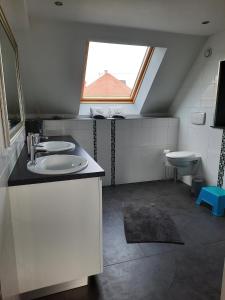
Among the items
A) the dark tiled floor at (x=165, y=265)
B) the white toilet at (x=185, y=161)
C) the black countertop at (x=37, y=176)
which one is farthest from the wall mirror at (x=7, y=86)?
the white toilet at (x=185, y=161)

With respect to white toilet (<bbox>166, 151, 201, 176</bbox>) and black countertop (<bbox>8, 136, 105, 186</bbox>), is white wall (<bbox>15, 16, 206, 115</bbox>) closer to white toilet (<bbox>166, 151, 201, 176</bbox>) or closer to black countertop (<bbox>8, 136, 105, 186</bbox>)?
white toilet (<bbox>166, 151, 201, 176</bbox>)

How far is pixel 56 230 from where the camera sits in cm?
141

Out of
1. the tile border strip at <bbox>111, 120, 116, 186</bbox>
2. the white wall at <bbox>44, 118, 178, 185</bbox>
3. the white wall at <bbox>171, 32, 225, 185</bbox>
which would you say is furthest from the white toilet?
the tile border strip at <bbox>111, 120, 116, 186</bbox>

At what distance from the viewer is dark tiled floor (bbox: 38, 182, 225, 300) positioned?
5.00 feet

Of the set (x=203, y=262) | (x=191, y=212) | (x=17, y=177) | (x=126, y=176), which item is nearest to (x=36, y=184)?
(x=17, y=177)

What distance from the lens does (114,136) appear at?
3465 millimetres

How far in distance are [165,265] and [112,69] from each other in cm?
282

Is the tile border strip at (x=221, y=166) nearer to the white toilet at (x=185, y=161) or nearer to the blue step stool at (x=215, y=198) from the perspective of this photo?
the blue step stool at (x=215, y=198)

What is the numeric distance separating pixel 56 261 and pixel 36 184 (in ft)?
1.88

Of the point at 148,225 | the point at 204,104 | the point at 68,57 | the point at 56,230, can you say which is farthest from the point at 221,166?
the point at 68,57

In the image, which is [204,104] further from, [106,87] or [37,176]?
[37,176]

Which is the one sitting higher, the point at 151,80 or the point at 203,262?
the point at 151,80

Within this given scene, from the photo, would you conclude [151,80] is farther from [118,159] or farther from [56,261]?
[56,261]

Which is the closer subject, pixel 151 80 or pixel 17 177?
pixel 17 177
